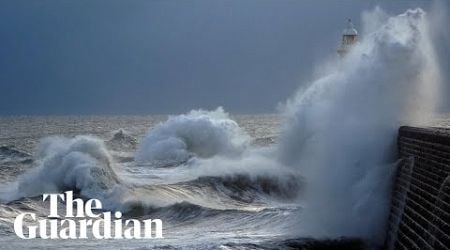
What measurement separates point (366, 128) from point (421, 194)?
549 cm

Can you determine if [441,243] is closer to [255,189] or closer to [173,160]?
[255,189]

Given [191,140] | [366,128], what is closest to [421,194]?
[366,128]

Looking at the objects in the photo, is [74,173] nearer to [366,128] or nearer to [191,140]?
[366,128]

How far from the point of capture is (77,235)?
16125mm

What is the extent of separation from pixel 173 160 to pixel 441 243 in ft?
93.6

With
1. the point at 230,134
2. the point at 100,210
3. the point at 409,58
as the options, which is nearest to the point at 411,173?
the point at 409,58

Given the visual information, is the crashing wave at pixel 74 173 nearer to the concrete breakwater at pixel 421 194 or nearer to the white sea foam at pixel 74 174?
the white sea foam at pixel 74 174

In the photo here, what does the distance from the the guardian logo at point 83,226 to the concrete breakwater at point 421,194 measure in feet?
19.4

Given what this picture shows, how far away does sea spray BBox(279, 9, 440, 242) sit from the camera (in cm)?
1545

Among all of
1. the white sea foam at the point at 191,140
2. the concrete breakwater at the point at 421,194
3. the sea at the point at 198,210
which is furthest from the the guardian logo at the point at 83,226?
the white sea foam at the point at 191,140

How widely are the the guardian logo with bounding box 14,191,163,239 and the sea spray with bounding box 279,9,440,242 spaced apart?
4.24 m

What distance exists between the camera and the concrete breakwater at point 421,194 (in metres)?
10.7

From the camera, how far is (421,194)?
1230 centimetres

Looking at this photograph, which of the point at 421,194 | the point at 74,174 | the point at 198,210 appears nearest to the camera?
the point at 421,194
